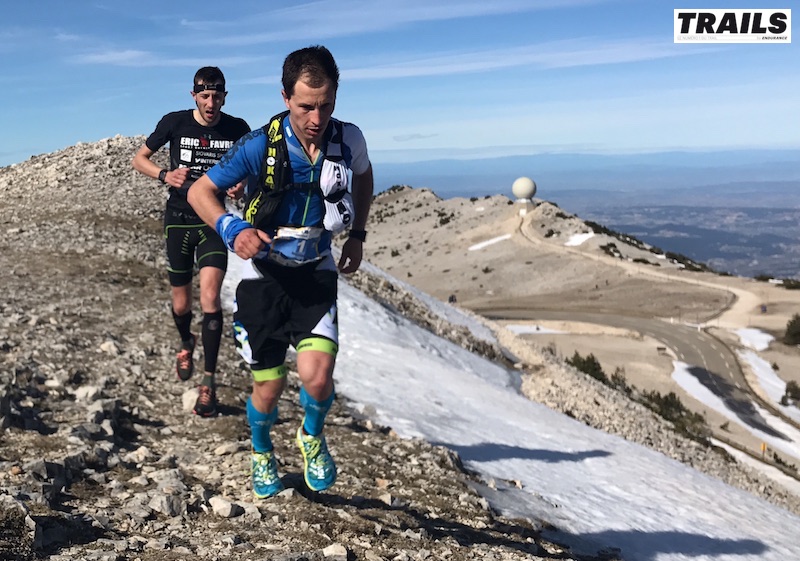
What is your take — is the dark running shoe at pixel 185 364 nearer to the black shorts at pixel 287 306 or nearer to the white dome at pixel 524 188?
the black shorts at pixel 287 306

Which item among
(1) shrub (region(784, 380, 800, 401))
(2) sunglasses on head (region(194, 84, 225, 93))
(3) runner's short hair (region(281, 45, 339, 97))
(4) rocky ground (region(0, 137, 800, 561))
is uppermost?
(2) sunglasses on head (region(194, 84, 225, 93))

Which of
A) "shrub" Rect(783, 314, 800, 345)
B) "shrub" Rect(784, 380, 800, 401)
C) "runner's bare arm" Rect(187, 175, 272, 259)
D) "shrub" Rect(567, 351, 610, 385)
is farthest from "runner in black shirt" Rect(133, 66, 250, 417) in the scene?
"shrub" Rect(783, 314, 800, 345)

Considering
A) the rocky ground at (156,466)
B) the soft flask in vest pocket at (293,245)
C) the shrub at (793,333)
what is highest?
the soft flask in vest pocket at (293,245)

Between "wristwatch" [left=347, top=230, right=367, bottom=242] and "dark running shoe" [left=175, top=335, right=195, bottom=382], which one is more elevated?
"wristwatch" [left=347, top=230, right=367, bottom=242]

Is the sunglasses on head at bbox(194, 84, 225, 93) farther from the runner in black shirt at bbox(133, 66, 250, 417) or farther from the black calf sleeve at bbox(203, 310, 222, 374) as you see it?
the black calf sleeve at bbox(203, 310, 222, 374)

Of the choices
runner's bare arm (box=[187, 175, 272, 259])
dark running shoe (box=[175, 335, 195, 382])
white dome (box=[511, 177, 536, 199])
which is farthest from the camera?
white dome (box=[511, 177, 536, 199])

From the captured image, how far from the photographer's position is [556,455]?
1125cm

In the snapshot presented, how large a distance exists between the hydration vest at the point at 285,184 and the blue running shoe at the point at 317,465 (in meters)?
1.55

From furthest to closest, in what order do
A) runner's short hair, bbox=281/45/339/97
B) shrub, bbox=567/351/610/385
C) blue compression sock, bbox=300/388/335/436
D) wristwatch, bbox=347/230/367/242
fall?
shrub, bbox=567/351/610/385
wristwatch, bbox=347/230/367/242
blue compression sock, bbox=300/388/335/436
runner's short hair, bbox=281/45/339/97

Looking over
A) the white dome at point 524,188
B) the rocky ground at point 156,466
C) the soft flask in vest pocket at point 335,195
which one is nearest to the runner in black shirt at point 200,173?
the rocky ground at point 156,466

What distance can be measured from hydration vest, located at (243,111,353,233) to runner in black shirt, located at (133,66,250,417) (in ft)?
7.90

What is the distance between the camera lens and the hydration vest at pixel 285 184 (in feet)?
15.8

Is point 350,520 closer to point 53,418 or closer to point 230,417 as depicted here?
point 230,417

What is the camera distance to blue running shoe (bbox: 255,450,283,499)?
18.0ft
